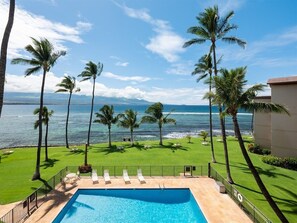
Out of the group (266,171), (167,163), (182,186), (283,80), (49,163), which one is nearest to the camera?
(182,186)

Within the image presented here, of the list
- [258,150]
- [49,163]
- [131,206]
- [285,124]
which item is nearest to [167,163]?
[131,206]

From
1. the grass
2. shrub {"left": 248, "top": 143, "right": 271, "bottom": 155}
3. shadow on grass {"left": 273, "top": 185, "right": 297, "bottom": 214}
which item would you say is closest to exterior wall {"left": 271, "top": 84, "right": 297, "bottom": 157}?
the grass

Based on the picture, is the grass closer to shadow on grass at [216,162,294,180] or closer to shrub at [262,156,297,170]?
shadow on grass at [216,162,294,180]

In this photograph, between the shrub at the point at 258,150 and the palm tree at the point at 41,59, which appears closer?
the palm tree at the point at 41,59

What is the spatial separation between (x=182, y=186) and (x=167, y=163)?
7.45 metres

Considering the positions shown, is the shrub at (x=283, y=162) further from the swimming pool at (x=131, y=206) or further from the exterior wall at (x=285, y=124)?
the swimming pool at (x=131, y=206)

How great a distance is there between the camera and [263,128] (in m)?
31.2

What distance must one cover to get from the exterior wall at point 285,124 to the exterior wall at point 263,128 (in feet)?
16.7

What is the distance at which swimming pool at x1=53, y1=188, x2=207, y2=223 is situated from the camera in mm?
14703

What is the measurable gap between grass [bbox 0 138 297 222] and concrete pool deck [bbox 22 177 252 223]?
1930 mm

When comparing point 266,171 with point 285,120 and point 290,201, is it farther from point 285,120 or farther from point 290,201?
point 290,201

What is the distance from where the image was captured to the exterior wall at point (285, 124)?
23891 millimetres

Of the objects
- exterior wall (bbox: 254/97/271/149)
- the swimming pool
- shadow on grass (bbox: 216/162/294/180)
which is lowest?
the swimming pool

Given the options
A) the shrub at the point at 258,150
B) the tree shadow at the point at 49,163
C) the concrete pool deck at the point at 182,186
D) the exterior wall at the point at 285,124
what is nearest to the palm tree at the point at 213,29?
the concrete pool deck at the point at 182,186
